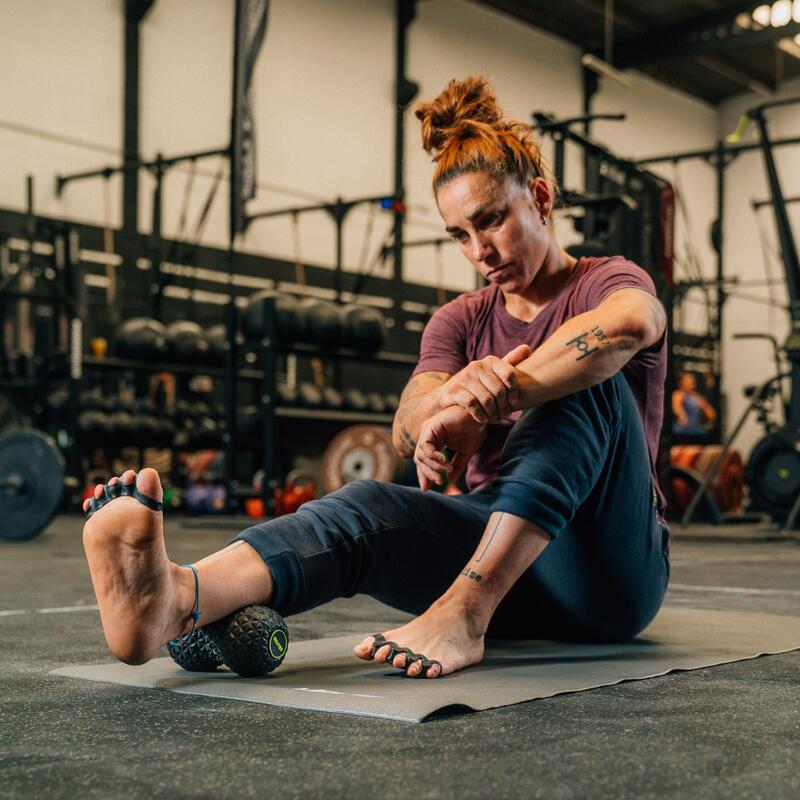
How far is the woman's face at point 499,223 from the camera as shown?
1.46 meters

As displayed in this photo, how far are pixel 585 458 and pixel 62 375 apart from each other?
566 cm

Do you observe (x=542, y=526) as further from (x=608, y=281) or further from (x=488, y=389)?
(x=608, y=281)

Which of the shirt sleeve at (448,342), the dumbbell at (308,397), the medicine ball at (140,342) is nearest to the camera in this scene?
the shirt sleeve at (448,342)

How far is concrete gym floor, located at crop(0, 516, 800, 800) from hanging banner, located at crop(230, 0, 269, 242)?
14.9 feet

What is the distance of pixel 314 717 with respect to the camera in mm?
1132

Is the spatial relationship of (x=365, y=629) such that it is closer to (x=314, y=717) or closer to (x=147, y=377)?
(x=314, y=717)

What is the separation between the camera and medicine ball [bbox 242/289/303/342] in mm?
6258

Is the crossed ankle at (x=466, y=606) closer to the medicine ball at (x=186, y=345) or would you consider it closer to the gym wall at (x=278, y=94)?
the gym wall at (x=278, y=94)

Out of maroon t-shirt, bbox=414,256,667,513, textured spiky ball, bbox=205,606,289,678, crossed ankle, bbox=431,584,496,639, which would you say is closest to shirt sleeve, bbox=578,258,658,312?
maroon t-shirt, bbox=414,256,667,513

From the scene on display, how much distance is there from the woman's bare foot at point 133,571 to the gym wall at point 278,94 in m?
5.76

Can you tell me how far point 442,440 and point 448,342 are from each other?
0.93 feet

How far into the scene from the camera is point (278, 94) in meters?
9.24

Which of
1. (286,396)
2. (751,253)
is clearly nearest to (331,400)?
(286,396)

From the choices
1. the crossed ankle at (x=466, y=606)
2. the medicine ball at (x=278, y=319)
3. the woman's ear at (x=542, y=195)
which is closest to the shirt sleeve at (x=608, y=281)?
the woman's ear at (x=542, y=195)
